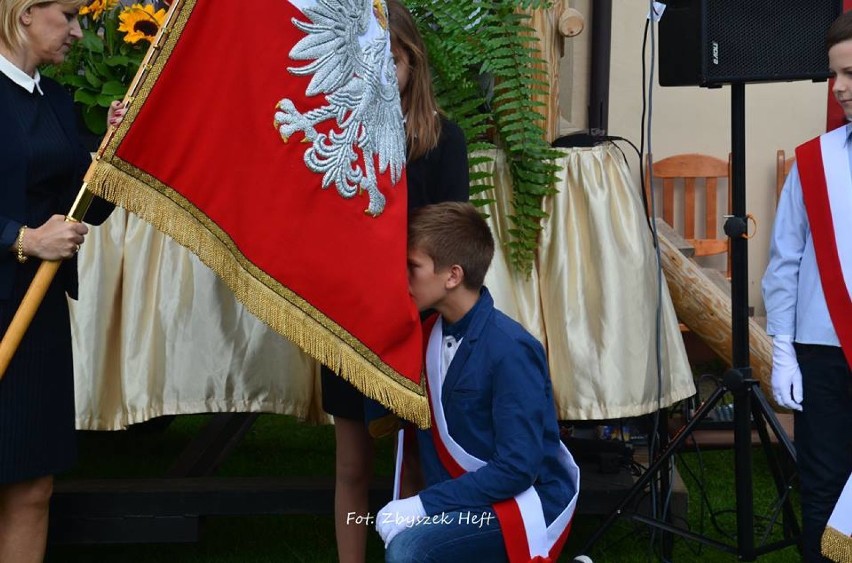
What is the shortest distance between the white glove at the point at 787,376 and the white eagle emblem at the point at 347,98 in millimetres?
1132

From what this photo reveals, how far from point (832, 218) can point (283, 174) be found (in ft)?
4.57

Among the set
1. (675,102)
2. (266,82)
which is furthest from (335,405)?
(675,102)

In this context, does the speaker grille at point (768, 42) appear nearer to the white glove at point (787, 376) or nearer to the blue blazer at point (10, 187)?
the white glove at point (787, 376)

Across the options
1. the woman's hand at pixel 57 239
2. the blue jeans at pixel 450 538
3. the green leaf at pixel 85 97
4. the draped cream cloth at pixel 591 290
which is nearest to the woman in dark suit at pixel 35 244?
the woman's hand at pixel 57 239

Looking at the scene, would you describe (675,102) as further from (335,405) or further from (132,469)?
(335,405)

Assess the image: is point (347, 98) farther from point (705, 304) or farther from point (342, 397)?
point (705, 304)

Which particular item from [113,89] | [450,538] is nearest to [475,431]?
[450,538]

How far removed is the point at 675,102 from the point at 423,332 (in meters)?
4.59

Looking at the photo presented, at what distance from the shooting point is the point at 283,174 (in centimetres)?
247

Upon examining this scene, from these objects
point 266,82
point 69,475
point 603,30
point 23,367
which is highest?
point 603,30

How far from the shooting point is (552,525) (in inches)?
104

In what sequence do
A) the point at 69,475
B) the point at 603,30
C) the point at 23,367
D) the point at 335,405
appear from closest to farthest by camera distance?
the point at 23,367 → the point at 335,405 → the point at 69,475 → the point at 603,30

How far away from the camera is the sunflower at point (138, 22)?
12.6 ft

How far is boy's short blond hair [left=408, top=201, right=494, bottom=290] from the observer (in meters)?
2.70
